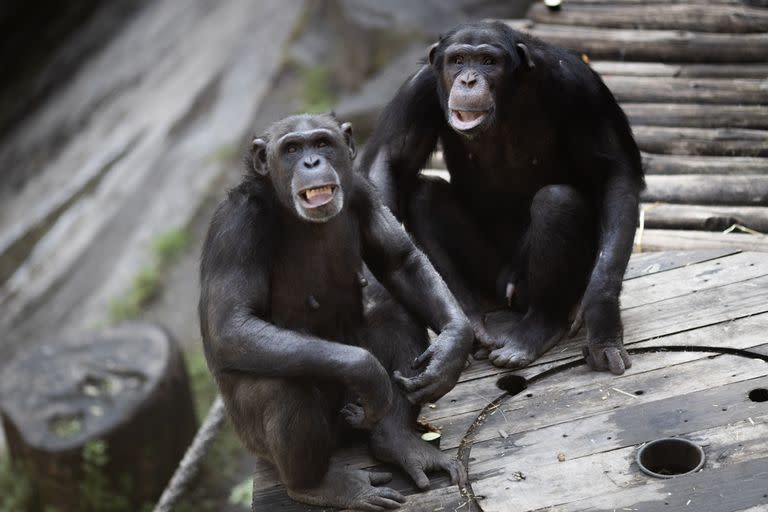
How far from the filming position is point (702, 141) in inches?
257

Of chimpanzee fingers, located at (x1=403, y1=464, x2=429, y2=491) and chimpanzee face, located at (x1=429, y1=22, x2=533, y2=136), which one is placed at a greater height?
chimpanzee face, located at (x1=429, y1=22, x2=533, y2=136)

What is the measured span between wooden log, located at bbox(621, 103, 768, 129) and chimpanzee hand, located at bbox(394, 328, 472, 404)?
325 cm

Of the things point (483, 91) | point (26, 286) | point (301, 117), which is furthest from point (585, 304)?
point (26, 286)

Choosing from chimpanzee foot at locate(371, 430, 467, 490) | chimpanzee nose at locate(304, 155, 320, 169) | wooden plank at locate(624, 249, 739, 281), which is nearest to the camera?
chimpanzee foot at locate(371, 430, 467, 490)

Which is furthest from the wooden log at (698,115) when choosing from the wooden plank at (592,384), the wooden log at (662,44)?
the wooden plank at (592,384)

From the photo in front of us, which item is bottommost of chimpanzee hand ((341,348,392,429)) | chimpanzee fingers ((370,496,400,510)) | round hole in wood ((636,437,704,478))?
round hole in wood ((636,437,704,478))

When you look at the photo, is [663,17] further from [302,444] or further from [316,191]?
[302,444]

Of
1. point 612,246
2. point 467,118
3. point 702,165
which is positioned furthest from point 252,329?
point 702,165

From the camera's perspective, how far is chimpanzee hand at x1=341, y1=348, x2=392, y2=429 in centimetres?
378

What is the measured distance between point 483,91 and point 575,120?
491 millimetres

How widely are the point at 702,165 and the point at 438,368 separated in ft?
9.62

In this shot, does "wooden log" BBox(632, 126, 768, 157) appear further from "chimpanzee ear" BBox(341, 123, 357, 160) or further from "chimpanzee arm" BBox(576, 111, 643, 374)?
"chimpanzee ear" BBox(341, 123, 357, 160)

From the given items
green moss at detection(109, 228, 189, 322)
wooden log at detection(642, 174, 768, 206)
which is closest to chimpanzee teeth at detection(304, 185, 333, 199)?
wooden log at detection(642, 174, 768, 206)

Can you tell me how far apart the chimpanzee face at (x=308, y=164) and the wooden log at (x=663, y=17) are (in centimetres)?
462
